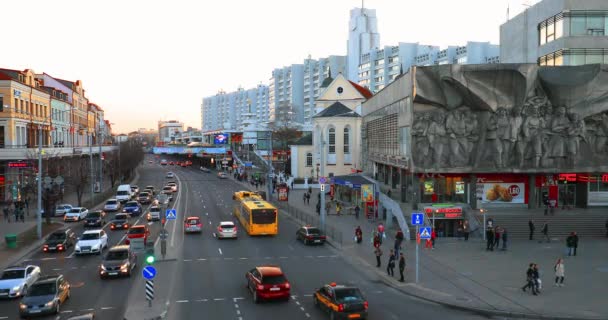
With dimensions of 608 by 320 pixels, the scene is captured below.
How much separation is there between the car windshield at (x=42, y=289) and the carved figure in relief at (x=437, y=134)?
29993 mm

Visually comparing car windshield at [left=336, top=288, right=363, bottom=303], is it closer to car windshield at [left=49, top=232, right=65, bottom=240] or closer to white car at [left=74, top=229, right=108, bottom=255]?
white car at [left=74, top=229, right=108, bottom=255]

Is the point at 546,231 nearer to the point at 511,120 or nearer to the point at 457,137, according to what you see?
the point at 511,120

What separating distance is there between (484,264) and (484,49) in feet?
391

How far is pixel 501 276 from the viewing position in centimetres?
2655

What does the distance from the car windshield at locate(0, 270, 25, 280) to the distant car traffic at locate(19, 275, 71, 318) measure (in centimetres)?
284

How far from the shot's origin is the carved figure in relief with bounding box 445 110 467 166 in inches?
1658

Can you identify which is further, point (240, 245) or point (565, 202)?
point (565, 202)

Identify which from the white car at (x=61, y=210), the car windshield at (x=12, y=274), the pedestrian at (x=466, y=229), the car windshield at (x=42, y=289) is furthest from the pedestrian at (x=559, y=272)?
the white car at (x=61, y=210)

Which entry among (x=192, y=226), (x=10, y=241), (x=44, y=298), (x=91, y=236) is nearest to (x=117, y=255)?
(x=44, y=298)

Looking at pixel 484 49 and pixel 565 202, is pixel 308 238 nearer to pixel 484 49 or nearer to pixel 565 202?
pixel 565 202

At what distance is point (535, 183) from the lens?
4422 centimetres

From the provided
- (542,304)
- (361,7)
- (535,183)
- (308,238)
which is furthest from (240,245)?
(361,7)

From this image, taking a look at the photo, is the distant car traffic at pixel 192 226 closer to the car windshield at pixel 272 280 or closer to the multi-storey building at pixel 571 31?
the car windshield at pixel 272 280

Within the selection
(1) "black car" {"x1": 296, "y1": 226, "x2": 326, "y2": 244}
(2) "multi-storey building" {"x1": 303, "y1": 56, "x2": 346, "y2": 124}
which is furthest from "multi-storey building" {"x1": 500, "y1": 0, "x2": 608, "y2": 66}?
(2) "multi-storey building" {"x1": 303, "y1": 56, "x2": 346, "y2": 124}
